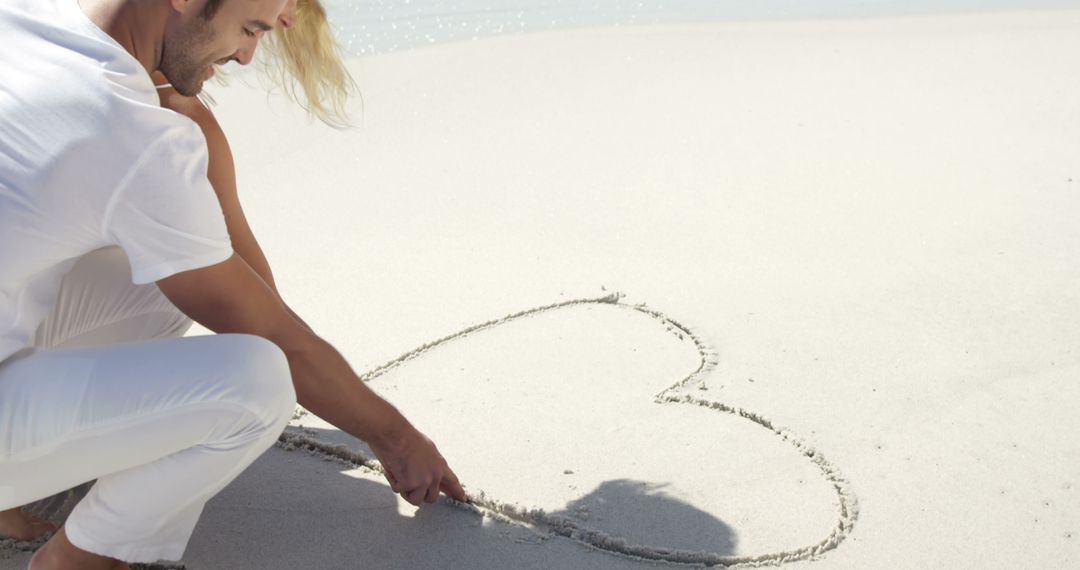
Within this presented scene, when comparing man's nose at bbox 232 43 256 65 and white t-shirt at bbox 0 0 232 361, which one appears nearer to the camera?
white t-shirt at bbox 0 0 232 361

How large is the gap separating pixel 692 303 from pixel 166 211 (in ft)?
5.15

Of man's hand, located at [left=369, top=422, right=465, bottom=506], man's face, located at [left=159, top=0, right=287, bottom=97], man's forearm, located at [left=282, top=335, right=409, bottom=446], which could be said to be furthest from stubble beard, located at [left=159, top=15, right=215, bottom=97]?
man's hand, located at [left=369, top=422, right=465, bottom=506]

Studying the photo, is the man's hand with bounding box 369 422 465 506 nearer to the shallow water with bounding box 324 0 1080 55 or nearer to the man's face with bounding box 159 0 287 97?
the man's face with bounding box 159 0 287 97

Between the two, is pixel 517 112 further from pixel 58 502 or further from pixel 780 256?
pixel 58 502

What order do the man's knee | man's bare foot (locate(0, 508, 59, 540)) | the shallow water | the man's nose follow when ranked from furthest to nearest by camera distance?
the shallow water → man's bare foot (locate(0, 508, 59, 540)) → the man's nose → the man's knee

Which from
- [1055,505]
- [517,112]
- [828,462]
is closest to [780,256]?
[828,462]

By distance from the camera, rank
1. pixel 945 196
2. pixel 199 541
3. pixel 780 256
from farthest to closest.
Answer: pixel 945 196, pixel 780 256, pixel 199 541

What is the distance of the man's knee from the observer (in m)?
1.78

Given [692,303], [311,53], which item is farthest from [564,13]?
[311,53]

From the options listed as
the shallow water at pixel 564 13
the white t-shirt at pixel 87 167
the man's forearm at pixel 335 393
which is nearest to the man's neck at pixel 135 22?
the white t-shirt at pixel 87 167

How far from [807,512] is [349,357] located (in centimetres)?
110

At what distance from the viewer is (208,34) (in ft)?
6.13

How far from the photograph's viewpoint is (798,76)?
4.60 m

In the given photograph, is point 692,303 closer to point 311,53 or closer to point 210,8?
point 311,53
